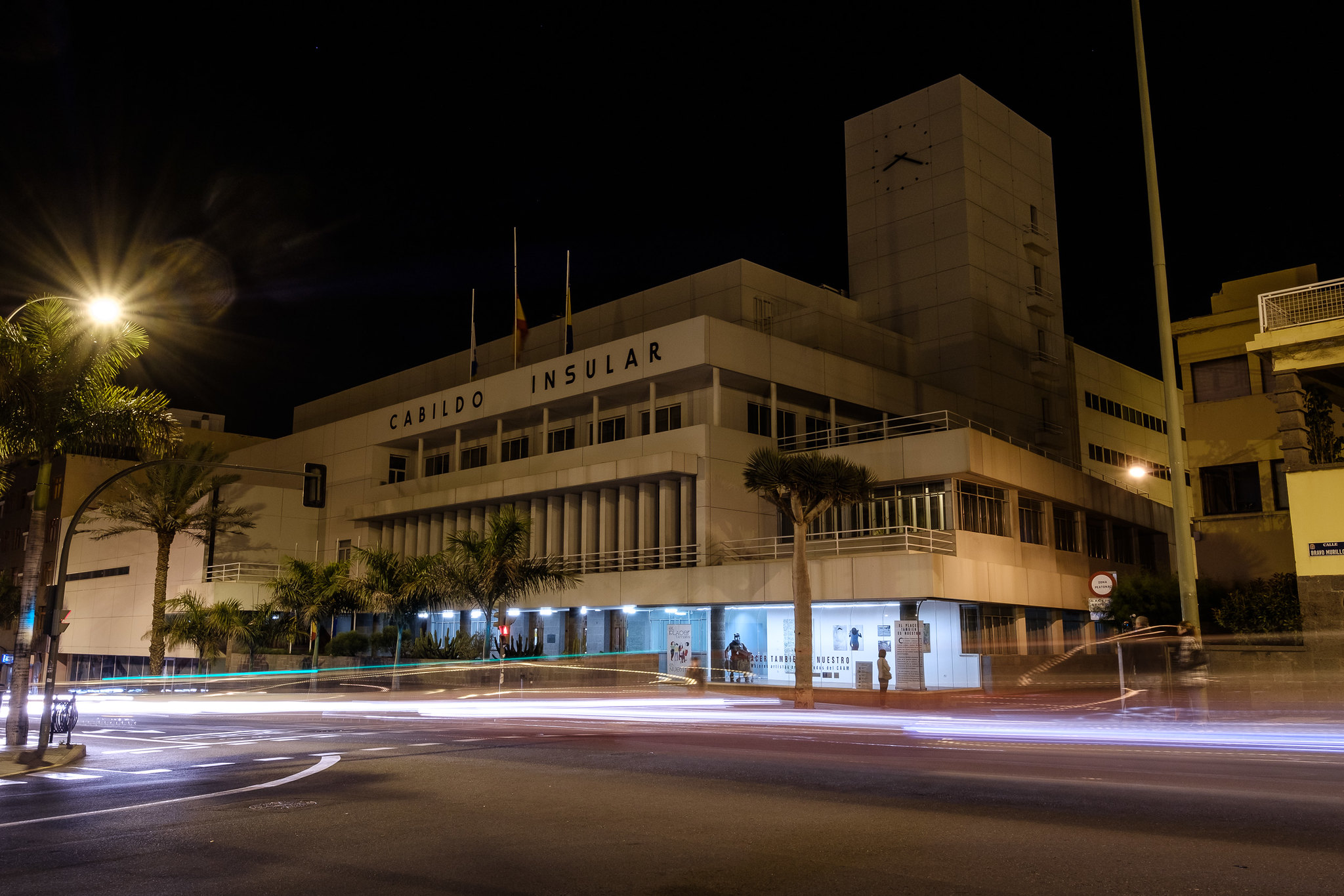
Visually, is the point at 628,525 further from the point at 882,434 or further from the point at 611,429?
the point at 882,434

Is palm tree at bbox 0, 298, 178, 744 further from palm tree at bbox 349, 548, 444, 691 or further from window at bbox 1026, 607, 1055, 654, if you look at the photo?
window at bbox 1026, 607, 1055, 654

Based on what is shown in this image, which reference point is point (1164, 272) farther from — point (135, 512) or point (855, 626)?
point (135, 512)

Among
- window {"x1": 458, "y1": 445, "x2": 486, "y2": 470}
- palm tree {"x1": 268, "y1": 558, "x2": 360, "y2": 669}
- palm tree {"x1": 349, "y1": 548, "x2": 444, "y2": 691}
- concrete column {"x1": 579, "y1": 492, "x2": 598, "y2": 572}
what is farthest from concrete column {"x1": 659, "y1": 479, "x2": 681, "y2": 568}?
window {"x1": 458, "y1": 445, "x2": 486, "y2": 470}

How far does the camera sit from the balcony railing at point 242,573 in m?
51.7

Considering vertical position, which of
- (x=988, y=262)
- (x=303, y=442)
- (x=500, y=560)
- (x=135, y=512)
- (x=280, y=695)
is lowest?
(x=280, y=695)

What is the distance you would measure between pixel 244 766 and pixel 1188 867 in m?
12.6

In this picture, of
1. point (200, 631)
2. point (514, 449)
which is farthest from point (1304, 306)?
point (200, 631)

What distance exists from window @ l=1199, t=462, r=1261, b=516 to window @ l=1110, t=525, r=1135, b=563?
18.0 meters

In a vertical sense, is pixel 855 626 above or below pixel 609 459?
below

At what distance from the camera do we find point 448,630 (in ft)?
165

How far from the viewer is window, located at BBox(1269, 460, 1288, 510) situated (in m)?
29.7

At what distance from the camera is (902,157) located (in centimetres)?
5456

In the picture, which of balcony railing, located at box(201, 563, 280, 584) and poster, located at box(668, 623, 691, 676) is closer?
poster, located at box(668, 623, 691, 676)

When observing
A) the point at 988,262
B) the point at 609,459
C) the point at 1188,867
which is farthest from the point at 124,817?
the point at 988,262
